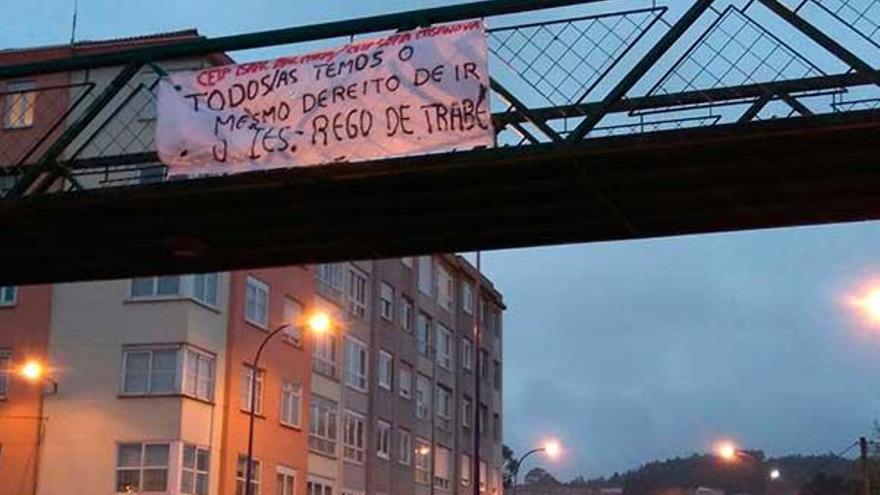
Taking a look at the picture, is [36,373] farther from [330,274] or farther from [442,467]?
[442,467]

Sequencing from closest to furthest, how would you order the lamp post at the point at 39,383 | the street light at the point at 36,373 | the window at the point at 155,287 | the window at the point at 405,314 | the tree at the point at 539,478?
the window at the point at 155,287 → the lamp post at the point at 39,383 → the street light at the point at 36,373 → the window at the point at 405,314 → the tree at the point at 539,478

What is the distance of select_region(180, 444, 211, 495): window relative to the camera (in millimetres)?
44844

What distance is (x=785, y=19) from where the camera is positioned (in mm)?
12320

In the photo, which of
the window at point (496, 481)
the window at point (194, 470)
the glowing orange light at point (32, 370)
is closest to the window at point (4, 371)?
the glowing orange light at point (32, 370)

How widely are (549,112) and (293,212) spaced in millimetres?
3281

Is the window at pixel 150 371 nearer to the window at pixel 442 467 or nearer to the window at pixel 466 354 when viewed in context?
the window at pixel 442 467

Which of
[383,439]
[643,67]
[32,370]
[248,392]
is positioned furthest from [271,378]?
[643,67]

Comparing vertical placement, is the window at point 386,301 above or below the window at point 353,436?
above

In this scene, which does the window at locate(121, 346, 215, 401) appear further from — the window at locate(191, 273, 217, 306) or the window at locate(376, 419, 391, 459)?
the window at locate(376, 419, 391, 459)

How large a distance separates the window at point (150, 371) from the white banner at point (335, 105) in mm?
31610

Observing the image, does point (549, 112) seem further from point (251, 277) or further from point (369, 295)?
point (369, 295)

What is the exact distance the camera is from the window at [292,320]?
53.1m

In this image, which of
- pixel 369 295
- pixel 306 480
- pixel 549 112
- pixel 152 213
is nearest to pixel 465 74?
pixel 549 112

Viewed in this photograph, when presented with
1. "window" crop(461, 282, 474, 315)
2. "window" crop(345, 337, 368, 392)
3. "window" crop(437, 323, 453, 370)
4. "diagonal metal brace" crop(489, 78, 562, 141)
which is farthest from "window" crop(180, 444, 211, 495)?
A: "window" crop(461, 282, 474, 315)
